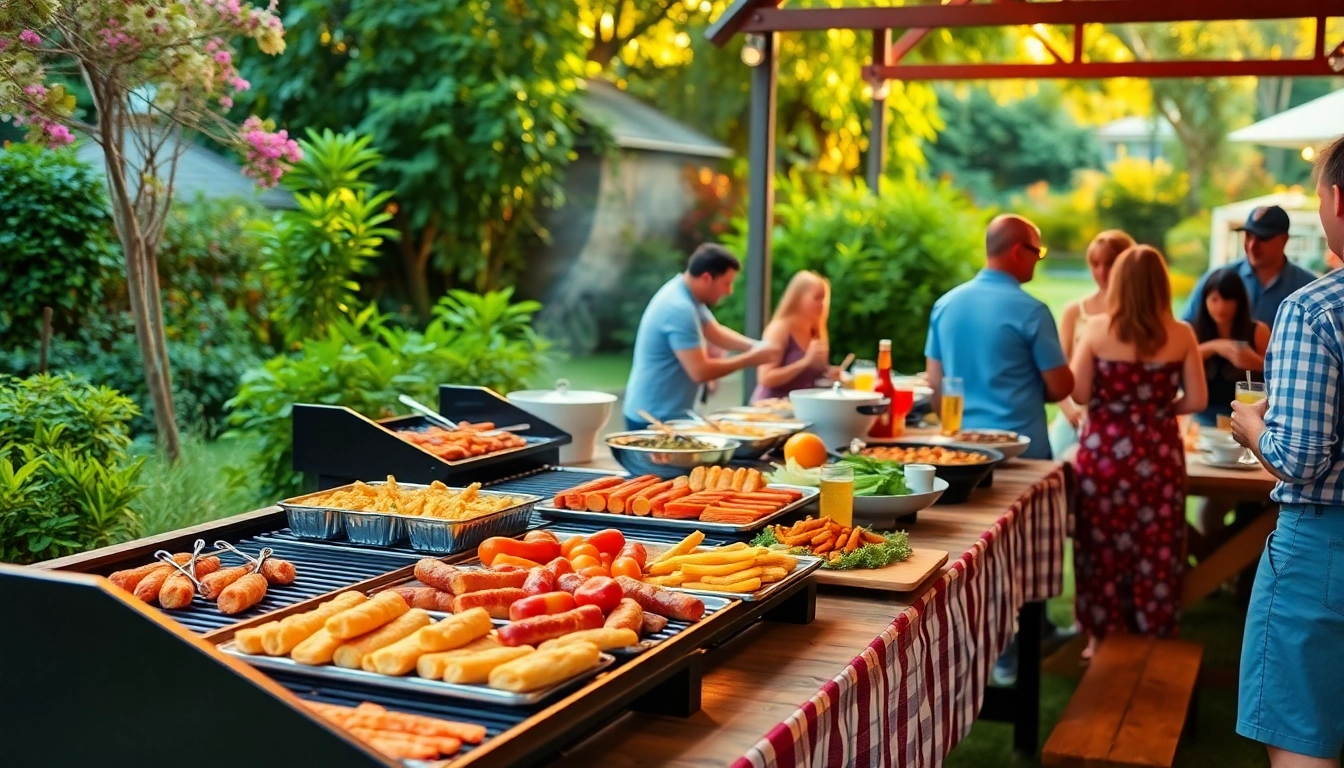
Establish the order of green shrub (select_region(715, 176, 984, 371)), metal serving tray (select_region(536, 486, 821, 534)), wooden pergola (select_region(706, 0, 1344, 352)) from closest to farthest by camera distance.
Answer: metal serving tray (select_region(536, 486, 821, 534)), wooden pergola (select_region(706, 0, 1344, 352)), green shrub (select_region(715, 176, 984, 371))

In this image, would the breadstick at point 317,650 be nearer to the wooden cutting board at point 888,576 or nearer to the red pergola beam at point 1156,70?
the wooden cutting board at point 888,576

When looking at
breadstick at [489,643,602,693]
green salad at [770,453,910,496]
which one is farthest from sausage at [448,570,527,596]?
green salad at [770,453,910,496]

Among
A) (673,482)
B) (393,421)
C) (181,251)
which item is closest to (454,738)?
(673,482)

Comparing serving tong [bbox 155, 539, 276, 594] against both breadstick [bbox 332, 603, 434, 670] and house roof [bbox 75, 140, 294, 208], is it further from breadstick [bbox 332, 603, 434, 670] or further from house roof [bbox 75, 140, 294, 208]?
house roof [bbox 75, 140, 294, 208]

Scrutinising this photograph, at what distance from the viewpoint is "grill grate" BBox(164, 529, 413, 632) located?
216cm

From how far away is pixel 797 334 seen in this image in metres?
6.59

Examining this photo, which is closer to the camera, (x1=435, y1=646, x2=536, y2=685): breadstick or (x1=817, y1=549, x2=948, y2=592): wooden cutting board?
(x1=435, y1=646, x2=536, y2=685): breadstick

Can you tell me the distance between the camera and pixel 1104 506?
5.26m

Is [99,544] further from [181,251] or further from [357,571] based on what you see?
[181,251]

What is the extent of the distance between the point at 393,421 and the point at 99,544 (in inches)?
41.5

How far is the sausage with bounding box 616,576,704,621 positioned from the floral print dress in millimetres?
3340

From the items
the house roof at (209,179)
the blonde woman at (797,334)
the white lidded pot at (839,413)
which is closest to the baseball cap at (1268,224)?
the blonde woman at (797,334)

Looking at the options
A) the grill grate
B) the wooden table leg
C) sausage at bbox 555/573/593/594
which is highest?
sausage at bbox 555/573/593/594

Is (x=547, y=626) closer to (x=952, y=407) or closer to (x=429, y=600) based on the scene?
(x=429, y=600)
